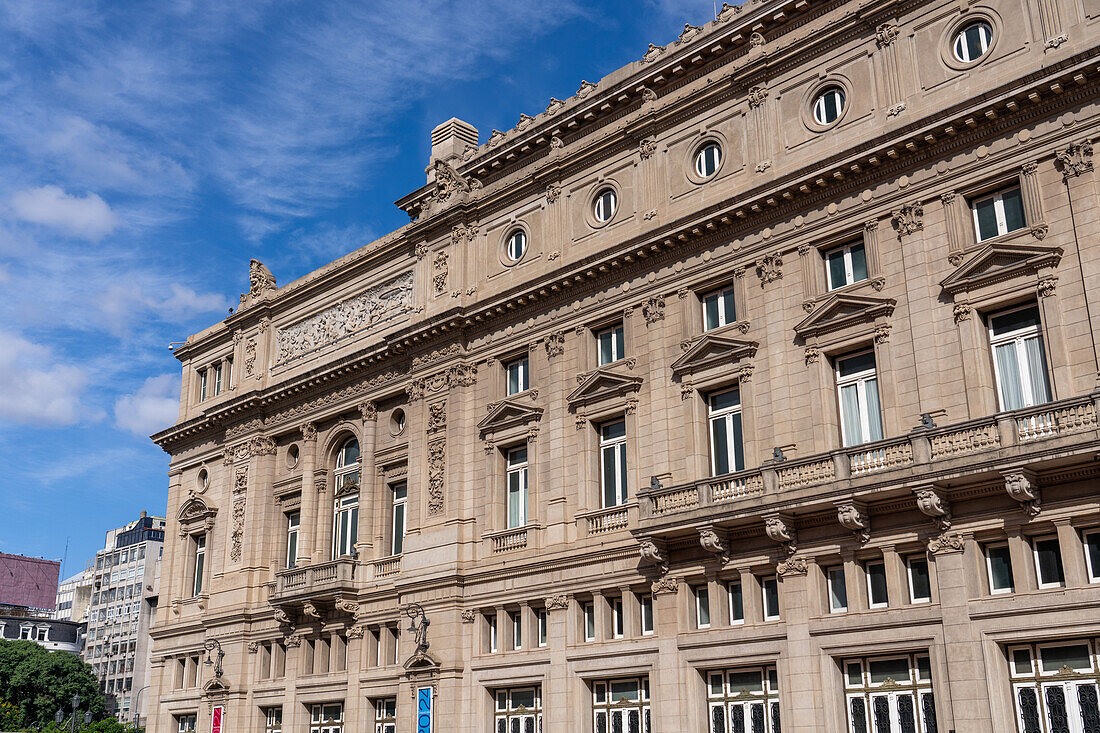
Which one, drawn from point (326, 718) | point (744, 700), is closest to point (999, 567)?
point (744, 700)

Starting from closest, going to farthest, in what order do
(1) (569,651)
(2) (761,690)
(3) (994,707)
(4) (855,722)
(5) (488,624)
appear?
(3) (994,707) → (4) (855,722) → (2) (761,690) → (1) (569,651) → (5) (488,624)

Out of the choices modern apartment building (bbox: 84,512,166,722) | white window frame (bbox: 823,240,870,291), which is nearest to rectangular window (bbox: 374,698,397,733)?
white window frame (bbox: 823,240,870,291)

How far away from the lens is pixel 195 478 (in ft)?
180

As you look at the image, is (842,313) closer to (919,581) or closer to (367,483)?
(919,581)

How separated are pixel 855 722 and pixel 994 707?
396 centimetres

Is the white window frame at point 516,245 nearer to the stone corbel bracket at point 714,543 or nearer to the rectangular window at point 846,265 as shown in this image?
the rectangular window at point 846,265

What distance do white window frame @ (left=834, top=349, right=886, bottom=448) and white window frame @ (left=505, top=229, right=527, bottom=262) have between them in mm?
14665

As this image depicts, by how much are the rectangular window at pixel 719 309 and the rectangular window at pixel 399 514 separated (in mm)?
15242

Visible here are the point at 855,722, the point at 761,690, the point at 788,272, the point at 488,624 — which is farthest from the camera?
the point at 488,624

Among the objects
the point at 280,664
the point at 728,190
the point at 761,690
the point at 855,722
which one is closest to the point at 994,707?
the point at 855,722

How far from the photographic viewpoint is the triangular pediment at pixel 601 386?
3562 centimetres

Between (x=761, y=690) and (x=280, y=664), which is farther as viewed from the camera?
(x=280, y=664)

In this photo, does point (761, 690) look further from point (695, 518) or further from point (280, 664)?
point (280, 664)

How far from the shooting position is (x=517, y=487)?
39156 mm
